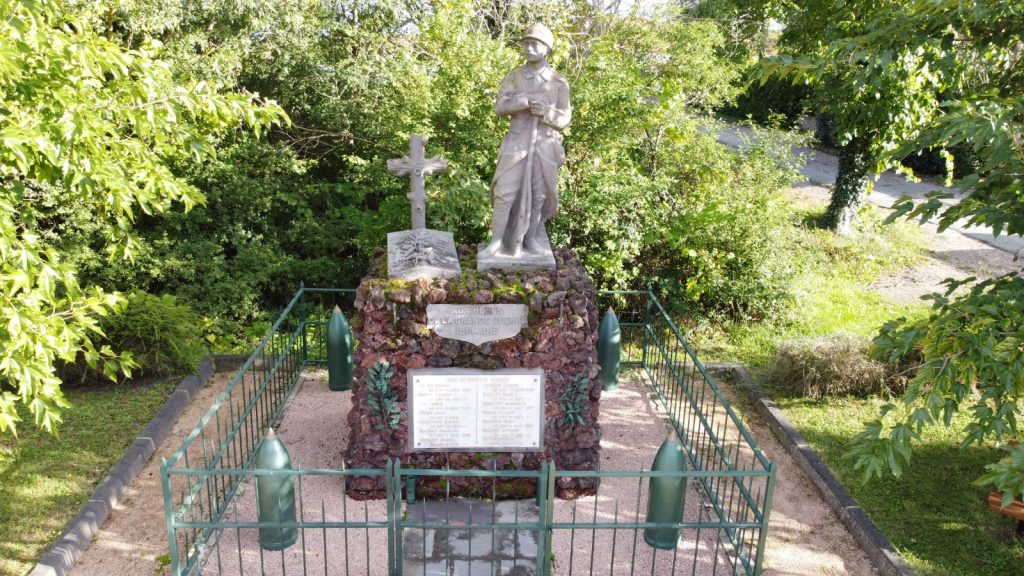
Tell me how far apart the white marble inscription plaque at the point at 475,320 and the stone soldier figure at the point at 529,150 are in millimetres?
673

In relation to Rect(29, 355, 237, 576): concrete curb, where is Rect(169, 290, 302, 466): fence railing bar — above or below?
above

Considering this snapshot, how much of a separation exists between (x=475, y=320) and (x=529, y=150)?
154cm

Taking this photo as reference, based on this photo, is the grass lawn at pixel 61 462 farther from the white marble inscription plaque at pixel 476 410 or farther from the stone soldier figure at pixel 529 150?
the stone soldier figure at pixel 529 150

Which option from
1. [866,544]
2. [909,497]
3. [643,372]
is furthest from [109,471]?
[909,497]

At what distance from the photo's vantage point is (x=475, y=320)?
6398 millimetres

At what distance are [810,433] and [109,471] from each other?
7.23m

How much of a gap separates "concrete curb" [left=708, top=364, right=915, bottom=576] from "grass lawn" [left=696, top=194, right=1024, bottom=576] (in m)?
0.21

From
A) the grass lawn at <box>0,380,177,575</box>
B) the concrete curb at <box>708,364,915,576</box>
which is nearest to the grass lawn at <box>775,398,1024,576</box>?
the concrete curb at <box>708,364,915,576</box>

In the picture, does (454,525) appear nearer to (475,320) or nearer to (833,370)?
(475,320)

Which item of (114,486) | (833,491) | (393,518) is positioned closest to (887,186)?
(833,491)

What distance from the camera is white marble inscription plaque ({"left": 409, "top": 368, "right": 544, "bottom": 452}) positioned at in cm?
654

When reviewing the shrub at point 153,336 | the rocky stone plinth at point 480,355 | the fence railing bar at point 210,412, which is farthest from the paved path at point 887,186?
the fence railing bar at point 210,412

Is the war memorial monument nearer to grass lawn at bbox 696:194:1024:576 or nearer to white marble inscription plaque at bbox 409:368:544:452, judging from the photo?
white marble inscription plaque at bbox 409:368:544:452

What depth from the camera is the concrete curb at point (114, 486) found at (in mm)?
5855
